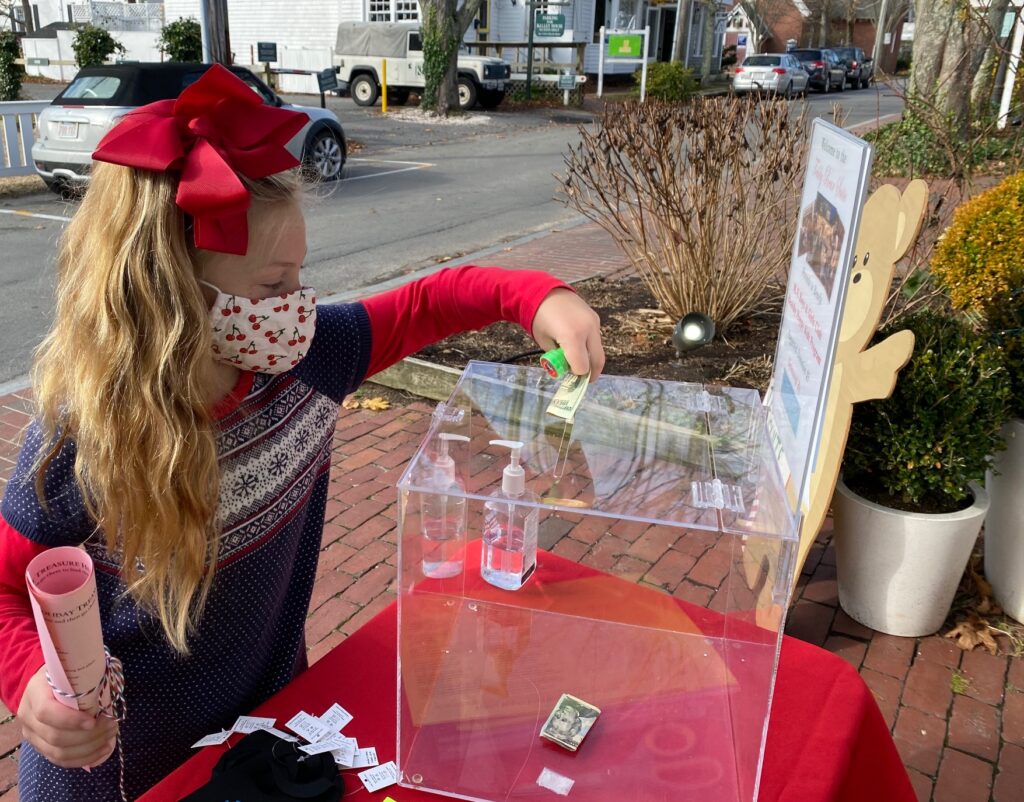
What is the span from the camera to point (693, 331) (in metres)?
5.17

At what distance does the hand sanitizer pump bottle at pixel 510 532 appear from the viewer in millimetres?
1450

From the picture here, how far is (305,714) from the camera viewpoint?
4.76 feet

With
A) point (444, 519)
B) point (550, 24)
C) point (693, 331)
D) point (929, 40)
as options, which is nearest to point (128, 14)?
point (550, 24)

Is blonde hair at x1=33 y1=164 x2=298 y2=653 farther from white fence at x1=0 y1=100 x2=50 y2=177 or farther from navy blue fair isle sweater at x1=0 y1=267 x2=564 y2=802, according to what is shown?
white fence at x1=0 y1=100 x2=50 y2=177

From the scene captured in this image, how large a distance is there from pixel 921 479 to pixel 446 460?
6.48 ft

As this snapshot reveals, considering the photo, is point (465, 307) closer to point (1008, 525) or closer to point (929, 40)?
point (1008, 525)

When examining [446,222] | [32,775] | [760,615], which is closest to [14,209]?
[446,222]

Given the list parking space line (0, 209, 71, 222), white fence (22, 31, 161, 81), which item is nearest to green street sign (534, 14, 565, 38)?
white fence (22, 31, 161, 81)

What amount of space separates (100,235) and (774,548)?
1.10 metres

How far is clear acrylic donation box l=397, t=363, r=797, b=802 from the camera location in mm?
1368

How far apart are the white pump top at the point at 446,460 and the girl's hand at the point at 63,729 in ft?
1.99

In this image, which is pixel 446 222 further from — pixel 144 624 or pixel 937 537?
pixel 144 624

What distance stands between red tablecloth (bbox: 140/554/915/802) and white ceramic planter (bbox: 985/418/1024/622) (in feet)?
5.62

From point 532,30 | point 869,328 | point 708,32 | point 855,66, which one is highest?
point 708,32
